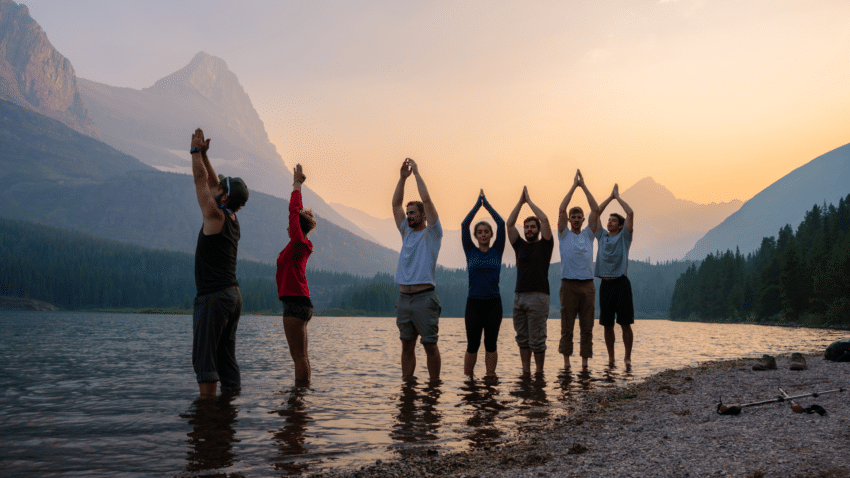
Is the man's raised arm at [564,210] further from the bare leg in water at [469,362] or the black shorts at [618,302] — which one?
the bare leg in water at [469,362]

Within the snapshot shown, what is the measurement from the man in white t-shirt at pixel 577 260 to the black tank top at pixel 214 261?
7.99m

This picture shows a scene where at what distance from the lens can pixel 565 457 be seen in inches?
217

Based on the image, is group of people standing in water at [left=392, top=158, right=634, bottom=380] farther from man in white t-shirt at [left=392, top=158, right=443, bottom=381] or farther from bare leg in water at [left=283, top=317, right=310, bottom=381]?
bare leg in water at [left=283, top=317, right=310, bottom=381]

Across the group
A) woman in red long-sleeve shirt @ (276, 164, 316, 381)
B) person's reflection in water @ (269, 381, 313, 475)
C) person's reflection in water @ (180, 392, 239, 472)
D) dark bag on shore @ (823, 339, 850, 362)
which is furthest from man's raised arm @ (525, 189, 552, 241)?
dark bag on shore @ (823, 339, 850, 362)

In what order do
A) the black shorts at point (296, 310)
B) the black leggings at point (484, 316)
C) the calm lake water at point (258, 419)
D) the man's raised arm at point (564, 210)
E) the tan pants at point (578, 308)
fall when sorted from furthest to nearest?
the tan pants at point (578, 308)
the man's raised arm at point (564, 210)
the black leggings at point (484, 316)
the black shorts at point (296, 310)
the calm lake water at point (258, 419)

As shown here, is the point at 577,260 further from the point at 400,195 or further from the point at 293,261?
the point at 293,261

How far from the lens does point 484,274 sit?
11.0m

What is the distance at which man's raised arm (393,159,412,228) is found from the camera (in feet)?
33.0

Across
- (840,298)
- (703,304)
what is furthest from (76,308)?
(840,298)

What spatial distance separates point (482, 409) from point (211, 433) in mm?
4021

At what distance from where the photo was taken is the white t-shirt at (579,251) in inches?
522

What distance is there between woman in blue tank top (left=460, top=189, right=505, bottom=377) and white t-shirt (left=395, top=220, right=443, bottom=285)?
107 cm

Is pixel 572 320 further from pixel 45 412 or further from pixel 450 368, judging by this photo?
pixel 45 412

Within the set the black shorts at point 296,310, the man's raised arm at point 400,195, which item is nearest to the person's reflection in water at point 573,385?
the man's raised arm at point 400,195
